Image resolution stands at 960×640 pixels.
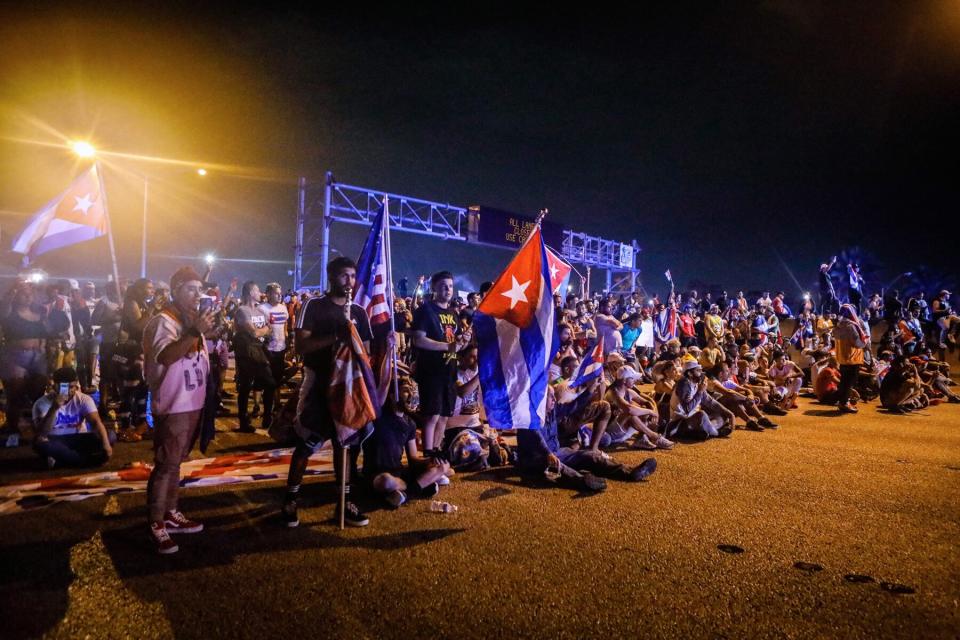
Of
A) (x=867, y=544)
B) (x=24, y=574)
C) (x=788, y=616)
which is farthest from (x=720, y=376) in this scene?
(x=24, y=574)

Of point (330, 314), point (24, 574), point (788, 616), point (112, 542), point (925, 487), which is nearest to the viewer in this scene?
point (788, 616)

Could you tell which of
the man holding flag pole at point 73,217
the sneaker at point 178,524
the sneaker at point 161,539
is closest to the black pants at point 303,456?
the sneaker at point 178,524

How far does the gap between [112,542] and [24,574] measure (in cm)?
58

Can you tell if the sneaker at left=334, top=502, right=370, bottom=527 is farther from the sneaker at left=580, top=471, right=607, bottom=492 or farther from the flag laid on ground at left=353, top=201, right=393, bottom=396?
the sneaker at left=580, top=471, right=607, bottom=492

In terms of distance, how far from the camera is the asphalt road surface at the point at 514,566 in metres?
3.07

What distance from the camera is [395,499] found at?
4996 millimetres

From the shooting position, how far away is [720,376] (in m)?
10.0

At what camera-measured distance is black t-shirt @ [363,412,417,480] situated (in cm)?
531

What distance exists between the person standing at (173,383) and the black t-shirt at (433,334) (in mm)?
2167

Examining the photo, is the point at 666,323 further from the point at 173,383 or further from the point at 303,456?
the point at 173,383

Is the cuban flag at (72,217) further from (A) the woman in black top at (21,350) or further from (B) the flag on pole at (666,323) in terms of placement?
(B) the flag on pole at (666,323)

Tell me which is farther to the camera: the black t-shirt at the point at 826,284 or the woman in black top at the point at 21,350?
the black t-shirt at the point at 826,284

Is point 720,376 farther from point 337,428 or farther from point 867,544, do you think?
point 337,428

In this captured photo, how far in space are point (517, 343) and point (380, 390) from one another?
4.17 ft
